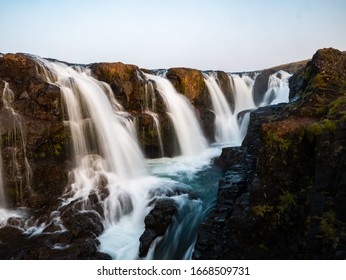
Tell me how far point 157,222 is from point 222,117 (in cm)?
1209

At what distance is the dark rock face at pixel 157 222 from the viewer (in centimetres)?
599

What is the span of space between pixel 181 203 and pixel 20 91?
6594mm

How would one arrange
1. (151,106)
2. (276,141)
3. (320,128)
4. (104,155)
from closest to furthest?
(320,128)
(276,141)
(104,155)
(151,106)

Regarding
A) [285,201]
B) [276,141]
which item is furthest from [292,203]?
[276,141]

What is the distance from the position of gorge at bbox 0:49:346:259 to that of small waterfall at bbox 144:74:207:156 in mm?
72

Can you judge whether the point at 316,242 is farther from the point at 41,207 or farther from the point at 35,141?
the point at 35,141

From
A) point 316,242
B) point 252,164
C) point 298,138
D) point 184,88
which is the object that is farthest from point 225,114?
point 316,242

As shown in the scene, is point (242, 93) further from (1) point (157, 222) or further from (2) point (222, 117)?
(1) point (157, 222)

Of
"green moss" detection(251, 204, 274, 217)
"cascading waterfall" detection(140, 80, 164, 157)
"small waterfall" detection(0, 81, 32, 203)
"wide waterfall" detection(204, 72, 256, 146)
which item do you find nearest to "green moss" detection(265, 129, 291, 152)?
"green moss" detection(251, 204, 274, 217)

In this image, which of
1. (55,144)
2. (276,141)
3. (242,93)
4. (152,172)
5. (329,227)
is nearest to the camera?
(329,227)

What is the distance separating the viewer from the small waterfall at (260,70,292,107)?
2014 cm

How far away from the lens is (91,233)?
6.62 m

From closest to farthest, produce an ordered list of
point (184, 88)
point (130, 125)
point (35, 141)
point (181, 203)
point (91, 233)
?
point (91, 233) < point (181, 203) < point (35, 141) < point (130, 125) < point (184, 88)

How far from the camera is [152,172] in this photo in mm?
10516
